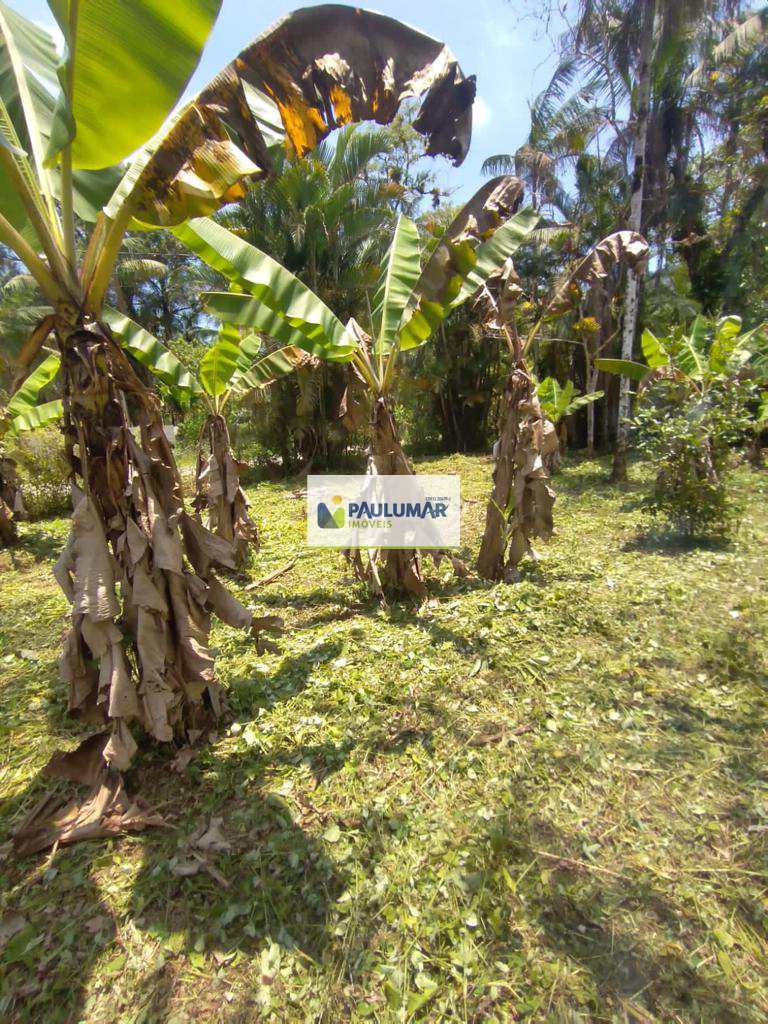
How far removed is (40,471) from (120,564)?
348 inches

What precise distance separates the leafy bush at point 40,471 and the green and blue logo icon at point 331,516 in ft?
21.5

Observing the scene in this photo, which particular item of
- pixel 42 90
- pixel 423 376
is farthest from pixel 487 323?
pixel 423 376

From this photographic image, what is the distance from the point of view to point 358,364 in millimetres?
3793

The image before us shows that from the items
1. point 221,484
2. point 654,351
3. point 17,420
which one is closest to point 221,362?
point 221,484

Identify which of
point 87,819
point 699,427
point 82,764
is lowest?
point 87,819

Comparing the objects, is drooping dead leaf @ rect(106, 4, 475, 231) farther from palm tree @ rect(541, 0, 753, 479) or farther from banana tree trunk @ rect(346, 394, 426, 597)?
palm tree @ rect(541, 0, 753, 479)

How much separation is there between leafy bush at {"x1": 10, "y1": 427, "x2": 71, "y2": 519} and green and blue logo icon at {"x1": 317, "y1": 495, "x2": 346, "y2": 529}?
21.5 feet

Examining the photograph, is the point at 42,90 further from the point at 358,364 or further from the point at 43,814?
the point at 43,814

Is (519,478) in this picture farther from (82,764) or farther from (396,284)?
(82,764)

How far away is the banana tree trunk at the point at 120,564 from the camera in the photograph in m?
2.09

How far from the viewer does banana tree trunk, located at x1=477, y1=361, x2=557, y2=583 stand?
4.30m

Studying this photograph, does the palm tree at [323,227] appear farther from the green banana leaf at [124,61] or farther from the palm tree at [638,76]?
the green banana leaf at [124,61]

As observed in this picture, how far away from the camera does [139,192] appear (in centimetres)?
199

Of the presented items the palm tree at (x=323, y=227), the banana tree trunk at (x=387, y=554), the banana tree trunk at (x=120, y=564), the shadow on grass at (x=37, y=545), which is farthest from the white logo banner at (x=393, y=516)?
the palm tree at (x=323, y=227)
